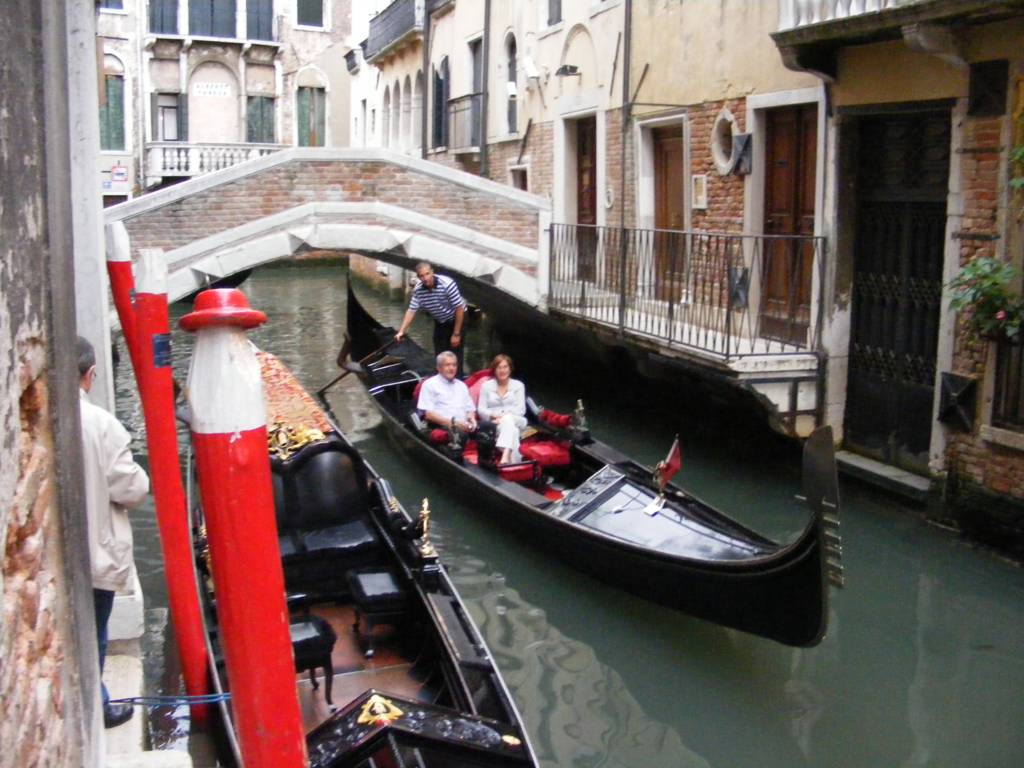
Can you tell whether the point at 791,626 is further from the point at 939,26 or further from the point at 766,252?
the point at 766,252

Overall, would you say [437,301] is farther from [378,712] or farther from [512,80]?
[378,712]

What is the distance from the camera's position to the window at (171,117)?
20.3 metres

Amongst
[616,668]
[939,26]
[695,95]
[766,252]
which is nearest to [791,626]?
[616,668]

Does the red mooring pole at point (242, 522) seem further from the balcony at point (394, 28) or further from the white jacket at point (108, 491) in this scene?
the balcony at point (394, 28)

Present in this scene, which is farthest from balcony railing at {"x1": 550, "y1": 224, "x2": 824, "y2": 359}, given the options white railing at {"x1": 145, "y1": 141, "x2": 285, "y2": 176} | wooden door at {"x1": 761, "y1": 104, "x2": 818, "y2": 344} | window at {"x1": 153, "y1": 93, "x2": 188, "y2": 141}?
window at {"x1": 153, "y1": 93, "x2": 188, "y2": 141}

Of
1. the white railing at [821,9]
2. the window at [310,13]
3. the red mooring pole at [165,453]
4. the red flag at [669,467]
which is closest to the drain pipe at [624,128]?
the white railing at [821,9]

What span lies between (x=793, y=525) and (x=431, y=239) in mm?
3813

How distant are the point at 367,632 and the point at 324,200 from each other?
209 inches

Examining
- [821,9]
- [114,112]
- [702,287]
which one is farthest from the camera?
[114,112]

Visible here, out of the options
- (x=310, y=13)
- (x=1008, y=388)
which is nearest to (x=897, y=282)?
(x=1008, y=388)

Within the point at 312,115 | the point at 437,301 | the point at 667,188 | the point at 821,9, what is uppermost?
the point at 312,115

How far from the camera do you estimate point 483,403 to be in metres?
6.03

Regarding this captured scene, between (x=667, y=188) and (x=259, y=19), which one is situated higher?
(x=259, y=19)

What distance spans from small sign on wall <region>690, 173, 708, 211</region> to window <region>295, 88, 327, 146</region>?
14854 millimetres
